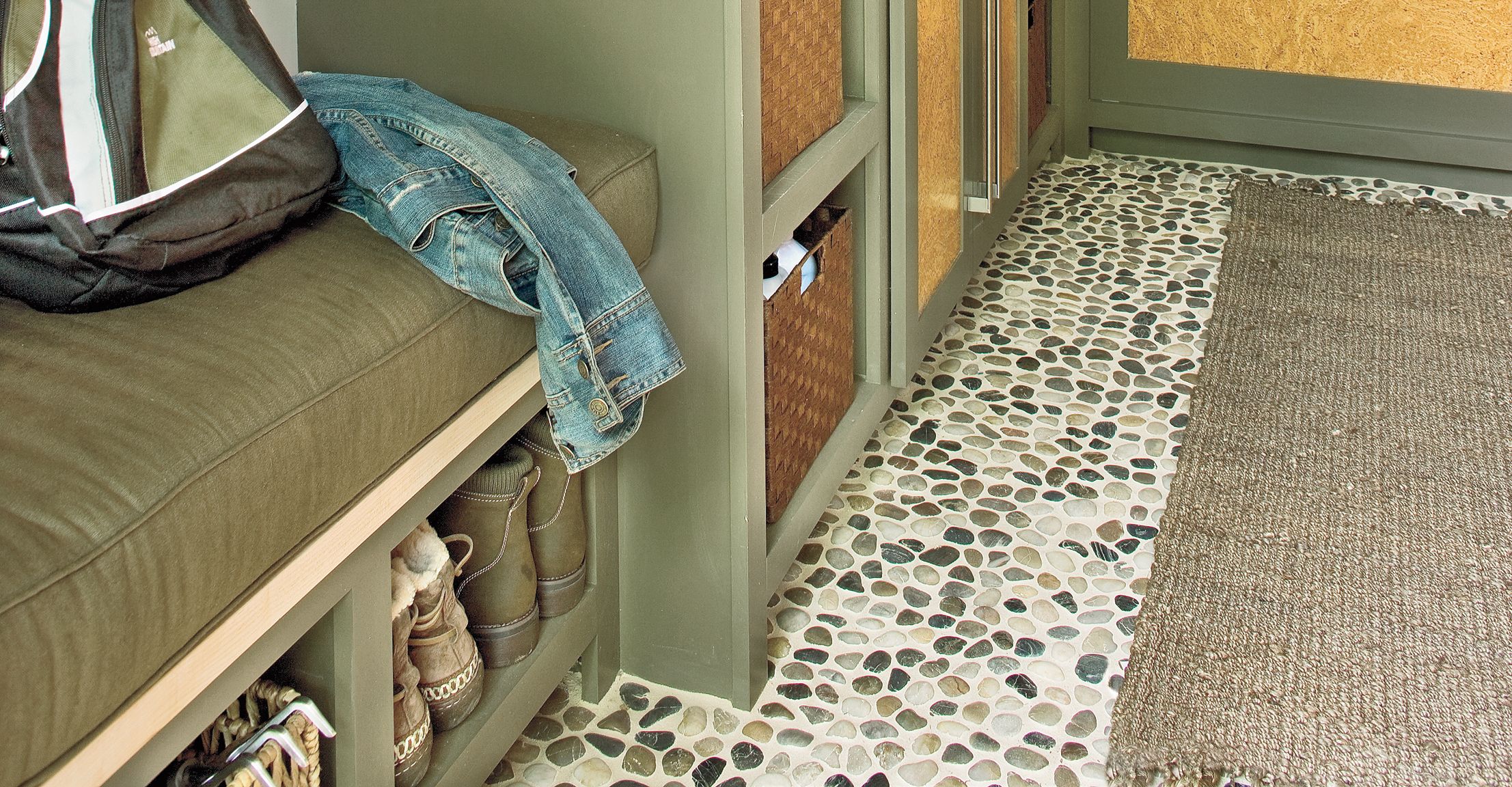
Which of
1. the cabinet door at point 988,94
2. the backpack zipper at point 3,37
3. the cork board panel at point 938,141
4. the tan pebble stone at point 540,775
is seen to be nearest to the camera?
the backpack zipper at point 3,37

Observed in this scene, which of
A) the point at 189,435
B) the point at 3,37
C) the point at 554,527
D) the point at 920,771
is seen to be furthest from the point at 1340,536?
the point at 3,37

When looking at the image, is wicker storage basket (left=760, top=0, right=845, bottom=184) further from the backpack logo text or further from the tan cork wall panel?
the tan cork wall panel

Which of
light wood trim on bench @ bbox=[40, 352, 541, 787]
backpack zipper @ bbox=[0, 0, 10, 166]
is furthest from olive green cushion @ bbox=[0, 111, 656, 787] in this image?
backpack zipper @ bbox=[0, 0, 10, 166]

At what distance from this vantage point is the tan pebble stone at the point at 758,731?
1.59m

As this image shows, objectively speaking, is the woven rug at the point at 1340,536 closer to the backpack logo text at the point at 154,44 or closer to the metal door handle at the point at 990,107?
the metal door handle at the point at 990,107

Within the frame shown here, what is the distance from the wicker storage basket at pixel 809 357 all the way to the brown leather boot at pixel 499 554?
0.37m

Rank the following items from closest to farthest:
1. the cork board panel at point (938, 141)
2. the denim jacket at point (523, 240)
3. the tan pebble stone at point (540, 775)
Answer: the denim jacket at point (523, 240), the tan pebble stone at point (540, 775), the cork board panel at point (938, 141)

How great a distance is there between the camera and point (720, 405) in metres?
1.51

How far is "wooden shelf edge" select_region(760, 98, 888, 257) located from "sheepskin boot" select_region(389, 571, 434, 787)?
523 mm

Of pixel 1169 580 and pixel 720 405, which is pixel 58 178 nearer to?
pixel 720 405

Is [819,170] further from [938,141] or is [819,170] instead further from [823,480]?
[938,141]

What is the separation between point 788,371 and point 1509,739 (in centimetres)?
87

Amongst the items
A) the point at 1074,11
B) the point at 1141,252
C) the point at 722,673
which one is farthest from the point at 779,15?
the point at 1074,11

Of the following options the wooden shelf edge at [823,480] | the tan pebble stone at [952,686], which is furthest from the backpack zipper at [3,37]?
the tan pebble stone at [952,686]
